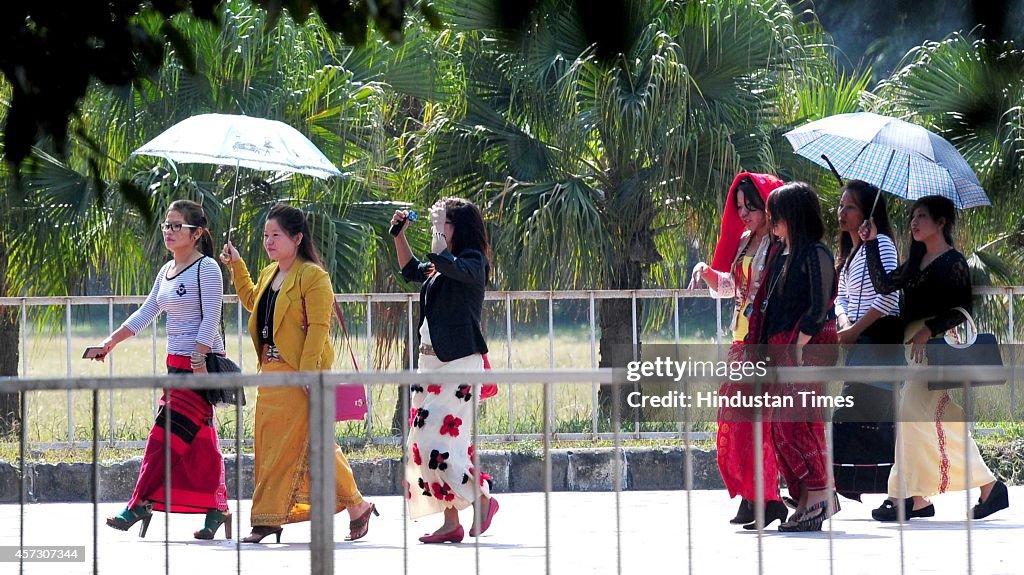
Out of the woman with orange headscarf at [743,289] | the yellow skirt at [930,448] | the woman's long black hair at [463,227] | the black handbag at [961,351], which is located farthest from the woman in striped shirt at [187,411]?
the black handbag at [961,351]

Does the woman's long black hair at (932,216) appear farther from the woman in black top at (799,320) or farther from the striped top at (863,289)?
the woman in black top at (799,320)

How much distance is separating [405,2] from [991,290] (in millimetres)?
7211

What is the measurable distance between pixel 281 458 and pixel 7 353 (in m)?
5.52

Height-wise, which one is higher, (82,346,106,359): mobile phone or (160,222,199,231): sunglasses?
(160,222,199,231): sunglasses

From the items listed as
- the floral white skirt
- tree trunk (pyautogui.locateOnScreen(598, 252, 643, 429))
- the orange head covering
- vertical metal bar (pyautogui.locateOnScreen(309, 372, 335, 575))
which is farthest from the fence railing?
vertical metal bar (pyautogui.locateOnScreen(309, 372, 335, 575))

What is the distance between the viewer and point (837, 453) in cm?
768

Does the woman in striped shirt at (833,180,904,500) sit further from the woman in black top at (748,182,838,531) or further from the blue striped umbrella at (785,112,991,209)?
the woman in black top at (748,182,838,531)

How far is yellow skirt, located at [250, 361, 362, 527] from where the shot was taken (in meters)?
6.97

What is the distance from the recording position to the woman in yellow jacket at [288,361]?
23.0 feet

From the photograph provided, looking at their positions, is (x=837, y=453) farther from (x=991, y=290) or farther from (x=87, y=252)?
(x=87, y=252)

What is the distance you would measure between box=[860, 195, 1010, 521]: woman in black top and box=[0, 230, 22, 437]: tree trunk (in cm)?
626

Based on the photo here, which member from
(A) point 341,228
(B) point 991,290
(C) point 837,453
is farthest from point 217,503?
(B) point 991,290

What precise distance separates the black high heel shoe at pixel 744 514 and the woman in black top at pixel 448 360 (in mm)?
1235

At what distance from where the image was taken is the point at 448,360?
7.27 m
